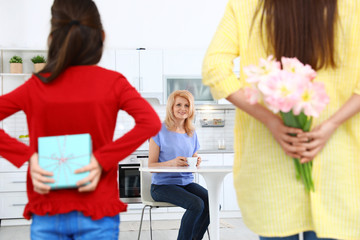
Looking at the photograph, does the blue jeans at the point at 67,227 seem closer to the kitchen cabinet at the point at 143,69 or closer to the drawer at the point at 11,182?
the drawer at the point at 11,182

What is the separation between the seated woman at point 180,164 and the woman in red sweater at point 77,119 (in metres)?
2.14

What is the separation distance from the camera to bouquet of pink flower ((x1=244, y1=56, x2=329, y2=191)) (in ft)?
3.75

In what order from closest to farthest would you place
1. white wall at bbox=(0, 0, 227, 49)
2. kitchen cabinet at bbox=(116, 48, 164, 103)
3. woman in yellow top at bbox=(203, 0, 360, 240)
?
woman in yellow top at bbox=(203, 0, 360, 240), kitchen cabinet at bbox=(116, 48, 164, 103), white wall at bbox=(0, 0, 227, 49)

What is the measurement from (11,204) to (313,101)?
5.28m

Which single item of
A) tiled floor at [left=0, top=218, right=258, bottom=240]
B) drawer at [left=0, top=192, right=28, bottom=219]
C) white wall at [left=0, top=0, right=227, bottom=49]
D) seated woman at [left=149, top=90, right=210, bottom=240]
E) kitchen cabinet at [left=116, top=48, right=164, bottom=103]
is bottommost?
tiled floor at [left=0, top=218, right=258, bottom=240]

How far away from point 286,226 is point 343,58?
47 centimetres

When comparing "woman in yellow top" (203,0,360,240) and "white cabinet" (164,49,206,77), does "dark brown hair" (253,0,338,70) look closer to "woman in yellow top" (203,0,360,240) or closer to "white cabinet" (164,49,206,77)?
"woman in yellow top" (203,0,360,240)

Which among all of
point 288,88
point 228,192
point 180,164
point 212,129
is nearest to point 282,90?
point 288,88

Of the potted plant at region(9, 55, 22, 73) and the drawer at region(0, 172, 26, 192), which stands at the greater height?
the potted plant at region(9, 55, 22, 73)

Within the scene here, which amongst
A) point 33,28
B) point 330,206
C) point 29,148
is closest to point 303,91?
point 330,206

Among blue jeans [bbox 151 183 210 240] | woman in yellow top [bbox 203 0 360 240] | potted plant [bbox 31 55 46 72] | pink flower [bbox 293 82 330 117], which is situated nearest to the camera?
pink flower [bbox 293 82 330 117]

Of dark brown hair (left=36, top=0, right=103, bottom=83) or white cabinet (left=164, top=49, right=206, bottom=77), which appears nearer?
dark brown hair (left=36, top=0, right=103, bottom=83)

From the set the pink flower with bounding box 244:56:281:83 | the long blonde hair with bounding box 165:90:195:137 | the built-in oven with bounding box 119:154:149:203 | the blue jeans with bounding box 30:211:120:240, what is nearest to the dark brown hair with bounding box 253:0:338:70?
the pink flower with bounding box 244:56:281:83

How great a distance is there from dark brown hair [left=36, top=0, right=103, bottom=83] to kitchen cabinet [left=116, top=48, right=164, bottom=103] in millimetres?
4728
